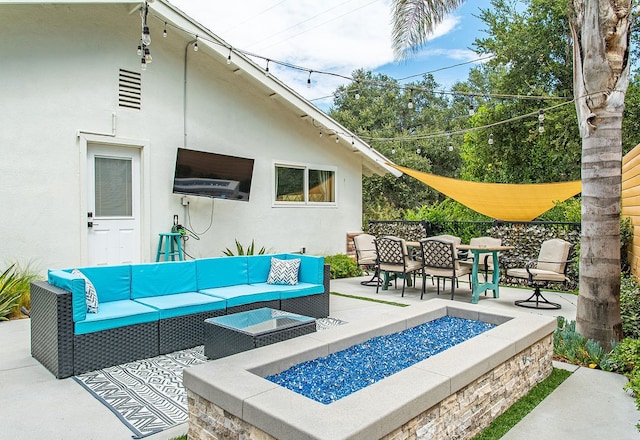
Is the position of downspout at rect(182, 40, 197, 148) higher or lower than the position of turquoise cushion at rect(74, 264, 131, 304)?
higher

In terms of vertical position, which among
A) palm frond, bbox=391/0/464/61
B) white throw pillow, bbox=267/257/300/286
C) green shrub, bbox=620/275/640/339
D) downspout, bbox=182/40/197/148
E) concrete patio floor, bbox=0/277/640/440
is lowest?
concrete patio floor, bbox=0/277/640/440

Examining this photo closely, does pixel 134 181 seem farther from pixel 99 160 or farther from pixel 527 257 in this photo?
pixel 527 257

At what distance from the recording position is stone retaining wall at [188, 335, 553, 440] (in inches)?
90.7

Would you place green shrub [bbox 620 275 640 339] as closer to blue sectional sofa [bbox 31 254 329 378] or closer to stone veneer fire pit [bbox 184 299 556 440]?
stone veneer fire pit [bbox 184 299 556 440]

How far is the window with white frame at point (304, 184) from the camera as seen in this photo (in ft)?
30.4

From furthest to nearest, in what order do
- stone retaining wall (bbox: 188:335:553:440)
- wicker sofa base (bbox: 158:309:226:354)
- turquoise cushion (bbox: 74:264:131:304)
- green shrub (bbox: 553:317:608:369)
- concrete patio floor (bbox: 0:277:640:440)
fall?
turquoise cushion (bbox: 74:264:131:304) → wicker sofa base (bbox: 158:309:226:354) → green shrub (bbox: 553:317:608:369) → concrete patio floor (bbox: 0:277:640:440) → stone retaining wall (bbox: 188:335:553:440)

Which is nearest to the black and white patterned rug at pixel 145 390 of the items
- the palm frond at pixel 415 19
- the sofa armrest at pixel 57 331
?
the sofa armrest at pixel 57 331

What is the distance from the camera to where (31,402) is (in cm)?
319

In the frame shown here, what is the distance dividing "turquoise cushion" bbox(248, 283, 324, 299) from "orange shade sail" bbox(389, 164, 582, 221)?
4.16 metres

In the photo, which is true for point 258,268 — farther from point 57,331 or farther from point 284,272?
point 57,331

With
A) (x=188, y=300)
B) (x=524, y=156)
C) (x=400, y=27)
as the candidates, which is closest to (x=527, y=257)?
(x=400, y=27)

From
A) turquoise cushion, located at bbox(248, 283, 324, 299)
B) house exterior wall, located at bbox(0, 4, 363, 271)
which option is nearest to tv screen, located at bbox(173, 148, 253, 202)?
house exterior wall, located at bbox(0, 4, 363, 271)

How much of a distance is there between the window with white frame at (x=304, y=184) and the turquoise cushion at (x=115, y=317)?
510 centimetres

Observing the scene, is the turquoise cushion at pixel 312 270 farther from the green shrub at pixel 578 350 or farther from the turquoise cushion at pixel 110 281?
the green shrub at pixel 578 350
